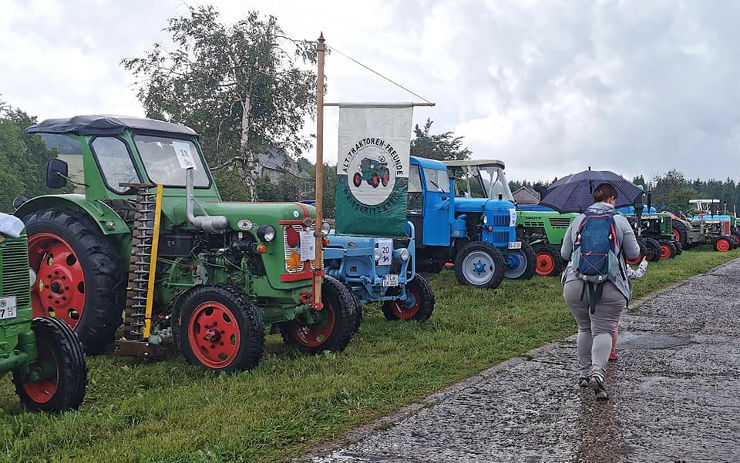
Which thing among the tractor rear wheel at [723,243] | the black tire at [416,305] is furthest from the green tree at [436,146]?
the black tire at [416,305]

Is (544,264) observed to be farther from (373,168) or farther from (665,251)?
(373,168)

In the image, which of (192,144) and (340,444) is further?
(192,144)

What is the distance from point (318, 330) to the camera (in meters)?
7.05

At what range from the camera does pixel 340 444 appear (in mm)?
4312

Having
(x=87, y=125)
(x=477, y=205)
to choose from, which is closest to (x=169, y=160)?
(x=87, y=125)

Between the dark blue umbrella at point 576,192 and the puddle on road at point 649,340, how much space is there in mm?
9285

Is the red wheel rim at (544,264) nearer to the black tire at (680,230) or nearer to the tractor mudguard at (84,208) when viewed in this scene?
the tractor mudguard at (84,208)

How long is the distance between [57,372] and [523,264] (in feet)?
36.8

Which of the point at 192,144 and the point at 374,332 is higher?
the point at 192,144

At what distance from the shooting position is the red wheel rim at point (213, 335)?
5965mm

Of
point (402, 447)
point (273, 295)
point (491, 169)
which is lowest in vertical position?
point (402, 447)

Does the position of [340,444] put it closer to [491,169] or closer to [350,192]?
[350,192]

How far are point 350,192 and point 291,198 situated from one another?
1971 centimetres

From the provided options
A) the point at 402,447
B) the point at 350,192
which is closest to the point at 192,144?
the point at 350,192
